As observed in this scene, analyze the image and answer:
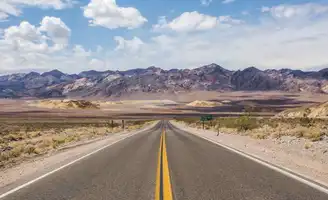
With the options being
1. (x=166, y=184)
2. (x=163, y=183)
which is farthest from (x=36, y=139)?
(x=166, y=184)

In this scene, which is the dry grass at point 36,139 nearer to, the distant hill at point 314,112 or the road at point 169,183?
the road at point 169,183

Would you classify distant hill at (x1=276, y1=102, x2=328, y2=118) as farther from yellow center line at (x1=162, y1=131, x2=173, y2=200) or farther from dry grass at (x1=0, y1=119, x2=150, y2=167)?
yellow center line at (x1=162, y1=131, x2=173, y2=200)

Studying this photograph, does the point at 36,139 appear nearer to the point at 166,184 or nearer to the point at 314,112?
the point at 166,184

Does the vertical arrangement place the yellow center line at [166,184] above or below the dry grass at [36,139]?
above

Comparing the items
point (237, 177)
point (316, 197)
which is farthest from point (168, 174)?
point (316, 197)

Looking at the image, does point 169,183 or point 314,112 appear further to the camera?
point 314,112

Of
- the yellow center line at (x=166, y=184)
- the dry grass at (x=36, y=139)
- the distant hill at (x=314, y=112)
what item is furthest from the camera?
the distant hill at (x=314, y=112)

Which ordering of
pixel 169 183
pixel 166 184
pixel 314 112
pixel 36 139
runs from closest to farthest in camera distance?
pixel 166 184
pixel 169 183
pixel 36 139
pixel 314 112

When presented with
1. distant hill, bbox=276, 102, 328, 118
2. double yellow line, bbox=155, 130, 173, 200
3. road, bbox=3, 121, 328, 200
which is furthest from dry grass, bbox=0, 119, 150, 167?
distant hill, bbox=276, 102, 328, 118

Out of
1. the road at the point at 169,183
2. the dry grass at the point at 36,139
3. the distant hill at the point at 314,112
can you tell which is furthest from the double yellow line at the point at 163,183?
the distant hill at the point at 314,112

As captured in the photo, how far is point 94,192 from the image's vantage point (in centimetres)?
926

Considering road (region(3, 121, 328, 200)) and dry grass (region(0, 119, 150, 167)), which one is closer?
road (region(3, 121, 328, 200))

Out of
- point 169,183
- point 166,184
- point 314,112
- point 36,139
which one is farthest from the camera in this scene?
point 314,112

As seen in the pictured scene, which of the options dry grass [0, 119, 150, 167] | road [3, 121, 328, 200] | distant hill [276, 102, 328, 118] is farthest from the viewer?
distant hill [276, 102, 328, 118]
